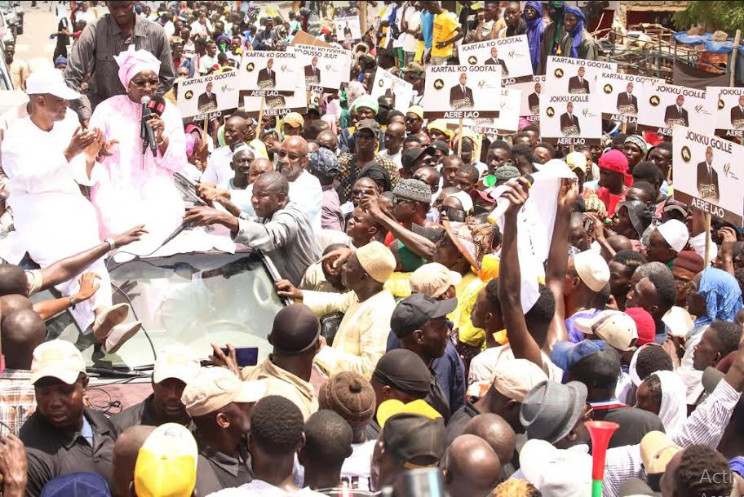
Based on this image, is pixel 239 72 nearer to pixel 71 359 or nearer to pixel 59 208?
pixel 59 208

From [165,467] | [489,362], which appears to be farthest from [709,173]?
[165,467]

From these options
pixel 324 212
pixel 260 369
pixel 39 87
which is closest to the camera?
pixel 260 369

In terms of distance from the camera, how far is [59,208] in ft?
21.5

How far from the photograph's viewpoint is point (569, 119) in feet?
41.2

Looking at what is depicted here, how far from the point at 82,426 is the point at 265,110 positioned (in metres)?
9.37

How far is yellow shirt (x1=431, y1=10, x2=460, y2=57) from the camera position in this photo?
19.5 m

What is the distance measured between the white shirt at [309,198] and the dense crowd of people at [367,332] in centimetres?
3

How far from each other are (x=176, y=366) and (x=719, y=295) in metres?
3.69

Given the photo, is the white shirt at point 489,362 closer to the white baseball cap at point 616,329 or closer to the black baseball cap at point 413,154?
the white baseball cap at point 616,329

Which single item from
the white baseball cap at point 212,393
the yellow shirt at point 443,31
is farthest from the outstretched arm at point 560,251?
the yellow shirt at point 443,31

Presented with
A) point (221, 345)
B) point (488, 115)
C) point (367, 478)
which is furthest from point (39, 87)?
point (488, 115)

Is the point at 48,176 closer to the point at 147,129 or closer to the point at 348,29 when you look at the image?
the point at 147,129

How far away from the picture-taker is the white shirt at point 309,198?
759cm

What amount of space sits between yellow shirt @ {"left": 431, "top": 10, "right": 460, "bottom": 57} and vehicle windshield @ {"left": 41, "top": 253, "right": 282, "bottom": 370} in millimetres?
13448
